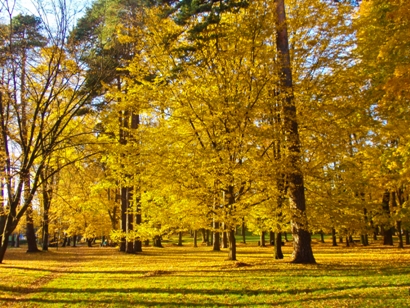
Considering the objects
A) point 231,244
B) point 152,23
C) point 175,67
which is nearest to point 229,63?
point 175,67

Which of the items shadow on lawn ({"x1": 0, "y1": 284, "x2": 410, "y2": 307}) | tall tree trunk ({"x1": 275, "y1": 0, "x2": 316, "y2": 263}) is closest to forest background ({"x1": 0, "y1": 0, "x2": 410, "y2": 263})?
tall tree trunk ({"x1": 275, "y1": 0, "x2": 316, "y2": 263})

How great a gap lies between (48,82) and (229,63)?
570 cm

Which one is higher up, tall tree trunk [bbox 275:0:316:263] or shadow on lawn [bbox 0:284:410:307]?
tall tree trunk [bbox 275:0:316:263]

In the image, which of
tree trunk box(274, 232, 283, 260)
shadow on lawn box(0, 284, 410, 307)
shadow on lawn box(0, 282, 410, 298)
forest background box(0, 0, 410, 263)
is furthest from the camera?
tree trunk box(274, 232, 283, 260)

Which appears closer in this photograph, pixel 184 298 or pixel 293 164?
pixel 184 298

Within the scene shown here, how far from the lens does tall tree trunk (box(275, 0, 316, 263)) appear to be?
11.6 m

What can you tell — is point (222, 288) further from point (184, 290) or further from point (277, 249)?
point (277, 249)

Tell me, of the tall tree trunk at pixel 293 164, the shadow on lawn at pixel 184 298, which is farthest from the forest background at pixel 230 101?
the shadow on lawn at pixel 184 298

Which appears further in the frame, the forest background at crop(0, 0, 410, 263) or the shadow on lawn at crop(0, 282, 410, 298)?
the forest background at crop(0, 0, 410, 263)

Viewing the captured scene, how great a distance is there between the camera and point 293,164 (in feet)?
38.2

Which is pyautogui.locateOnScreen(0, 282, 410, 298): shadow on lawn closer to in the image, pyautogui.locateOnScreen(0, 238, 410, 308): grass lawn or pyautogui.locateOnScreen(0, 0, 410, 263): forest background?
pyautogui.locateOnScreen(0, 238, 410, 308): grass lawn

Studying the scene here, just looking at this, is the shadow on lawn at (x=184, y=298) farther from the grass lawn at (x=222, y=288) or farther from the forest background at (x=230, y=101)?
the forest background at (x=230, y=101)

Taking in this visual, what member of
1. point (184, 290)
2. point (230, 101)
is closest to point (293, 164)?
point (230, 101)

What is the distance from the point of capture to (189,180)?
1177 centimetres
